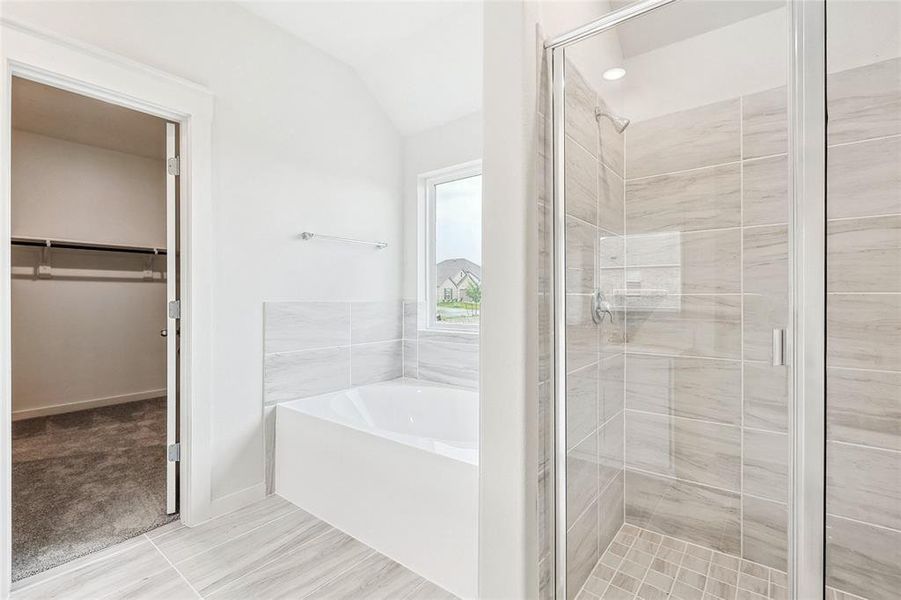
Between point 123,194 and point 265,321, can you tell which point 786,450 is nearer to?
point 265,321

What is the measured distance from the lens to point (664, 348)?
1672mm

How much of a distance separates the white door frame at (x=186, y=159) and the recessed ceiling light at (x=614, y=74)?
6.05 ft

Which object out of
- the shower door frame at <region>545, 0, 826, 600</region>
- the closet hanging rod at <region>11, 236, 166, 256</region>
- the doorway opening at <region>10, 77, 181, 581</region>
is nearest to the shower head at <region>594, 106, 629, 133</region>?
the shower door frame at <region>545, 0, 826, 600</region>

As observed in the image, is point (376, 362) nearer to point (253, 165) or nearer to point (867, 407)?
Answer: point (253, 165)

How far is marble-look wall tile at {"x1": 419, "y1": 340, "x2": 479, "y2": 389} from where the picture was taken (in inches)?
116

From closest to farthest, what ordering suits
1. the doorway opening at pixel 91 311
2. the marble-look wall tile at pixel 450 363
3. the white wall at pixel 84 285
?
the doorway opening at pixel 91 311, the marble-look wall tile at pixel 450 363, the white wall at pixel 84 285

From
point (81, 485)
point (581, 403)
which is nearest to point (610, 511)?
point (581, 403)

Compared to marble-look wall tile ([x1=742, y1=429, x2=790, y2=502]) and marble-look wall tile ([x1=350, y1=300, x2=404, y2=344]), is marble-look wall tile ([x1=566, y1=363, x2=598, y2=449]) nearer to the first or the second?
marble-look wall tile ([x1=742, y1=429, x2=790, y2=502])

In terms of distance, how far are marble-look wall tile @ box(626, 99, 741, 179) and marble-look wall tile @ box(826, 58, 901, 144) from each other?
39cm

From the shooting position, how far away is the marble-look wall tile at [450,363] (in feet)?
9.67

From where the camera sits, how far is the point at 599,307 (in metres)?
1.63

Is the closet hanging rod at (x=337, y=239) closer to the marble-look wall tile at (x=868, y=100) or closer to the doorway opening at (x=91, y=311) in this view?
the doorway opening at (x=91, y=311)

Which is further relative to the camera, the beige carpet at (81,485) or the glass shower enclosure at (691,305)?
the beige carpet at (81,485)

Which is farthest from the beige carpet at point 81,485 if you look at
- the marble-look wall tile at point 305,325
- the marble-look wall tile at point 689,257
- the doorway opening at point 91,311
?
the marble-look wall tile at point 689,257
